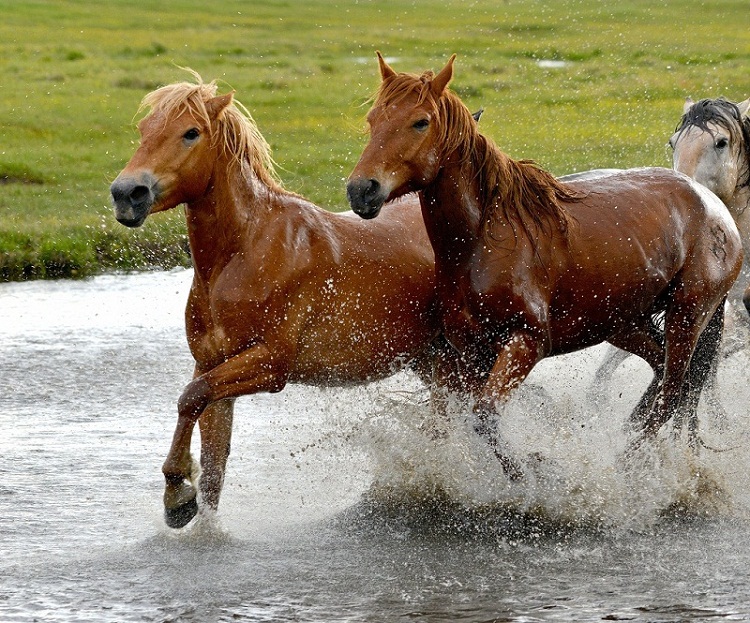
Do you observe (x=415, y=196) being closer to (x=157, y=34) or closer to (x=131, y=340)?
(x=131, y=340)

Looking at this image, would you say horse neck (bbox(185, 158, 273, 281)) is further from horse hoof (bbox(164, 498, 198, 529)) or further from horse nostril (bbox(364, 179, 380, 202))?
horse hoof (bbox(164, 498, 198, 529))

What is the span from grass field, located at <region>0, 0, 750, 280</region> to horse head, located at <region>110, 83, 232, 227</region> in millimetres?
1769

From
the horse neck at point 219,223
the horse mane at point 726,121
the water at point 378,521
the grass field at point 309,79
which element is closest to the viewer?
the water at point 378,521

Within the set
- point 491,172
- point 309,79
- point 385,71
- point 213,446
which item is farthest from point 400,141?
point 309,79

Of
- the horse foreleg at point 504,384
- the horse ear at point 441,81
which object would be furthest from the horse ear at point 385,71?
the horse foreleg at point 504,384

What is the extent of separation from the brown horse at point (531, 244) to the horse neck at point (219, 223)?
0.64m

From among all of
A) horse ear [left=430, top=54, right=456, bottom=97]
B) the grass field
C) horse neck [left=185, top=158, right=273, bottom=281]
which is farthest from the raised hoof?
the grass field

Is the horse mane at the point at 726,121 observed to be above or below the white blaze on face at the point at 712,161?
above

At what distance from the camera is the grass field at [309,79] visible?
46.7 ft

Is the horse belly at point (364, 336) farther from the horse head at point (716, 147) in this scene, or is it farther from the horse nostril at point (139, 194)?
the horse head at point (716, 147)

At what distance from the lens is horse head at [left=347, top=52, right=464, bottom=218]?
5363 mm

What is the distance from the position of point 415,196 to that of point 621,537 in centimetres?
203

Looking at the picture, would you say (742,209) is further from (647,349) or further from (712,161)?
(647,349)

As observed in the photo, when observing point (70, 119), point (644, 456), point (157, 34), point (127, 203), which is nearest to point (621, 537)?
point (644, 456)
